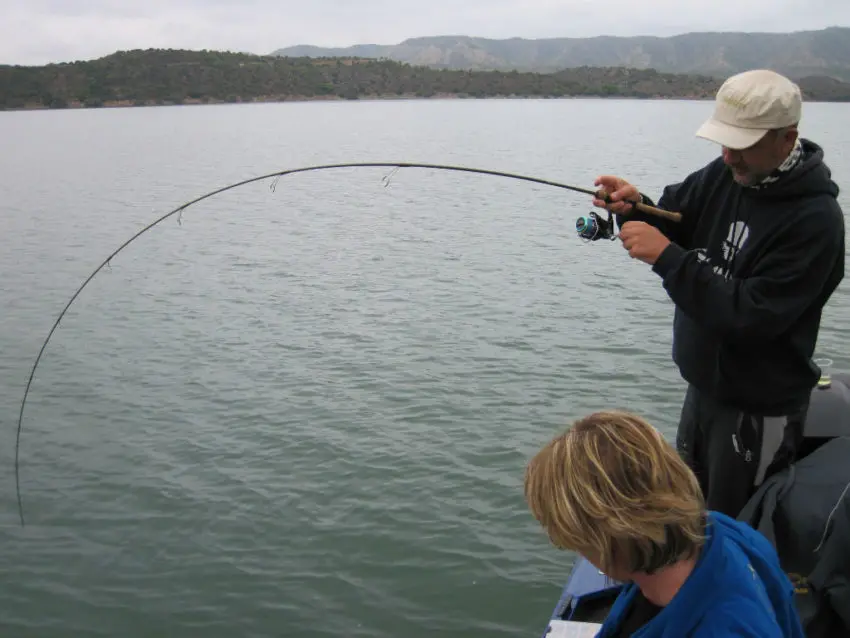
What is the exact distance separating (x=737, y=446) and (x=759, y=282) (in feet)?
1.98

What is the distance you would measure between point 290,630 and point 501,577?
49.6 inches

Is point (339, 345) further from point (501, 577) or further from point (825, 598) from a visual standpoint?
point (825, 598)

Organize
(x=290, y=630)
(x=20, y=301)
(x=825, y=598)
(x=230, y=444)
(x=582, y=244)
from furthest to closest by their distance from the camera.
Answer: (x=582, y=244)
(x=20, y=301)
(x=230, y=444)
(x=290, y=630)
(x=825, y=598)

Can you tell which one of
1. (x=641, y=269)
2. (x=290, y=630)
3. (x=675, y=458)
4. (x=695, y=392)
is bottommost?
(x=290, y=630)

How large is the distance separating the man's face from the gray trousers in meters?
0.77

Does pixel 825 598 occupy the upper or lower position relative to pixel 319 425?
upper

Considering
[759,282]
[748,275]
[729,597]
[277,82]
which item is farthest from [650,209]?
[277,82]

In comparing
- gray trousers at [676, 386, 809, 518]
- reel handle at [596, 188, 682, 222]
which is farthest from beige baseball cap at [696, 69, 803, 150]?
gray trousers at [676, 386, 809, 518]

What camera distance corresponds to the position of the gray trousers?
9.48ft

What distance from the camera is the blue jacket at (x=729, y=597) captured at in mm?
1612

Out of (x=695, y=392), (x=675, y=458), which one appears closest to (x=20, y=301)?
(x=695, y=392)

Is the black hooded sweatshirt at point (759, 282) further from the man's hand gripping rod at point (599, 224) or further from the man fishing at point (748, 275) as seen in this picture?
the man's hand gripping rod at point (599, 224)

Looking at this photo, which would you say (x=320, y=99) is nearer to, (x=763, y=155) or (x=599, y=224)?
(x=599, y=224)

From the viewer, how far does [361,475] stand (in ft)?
21.0
